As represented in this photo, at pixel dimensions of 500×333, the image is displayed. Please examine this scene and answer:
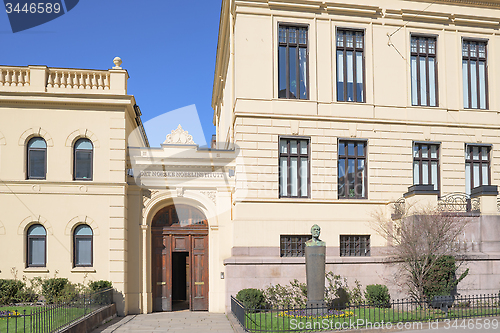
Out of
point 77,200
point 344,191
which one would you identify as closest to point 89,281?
point 77,200

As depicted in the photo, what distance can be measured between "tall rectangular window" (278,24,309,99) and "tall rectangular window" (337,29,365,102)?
1.52 meters

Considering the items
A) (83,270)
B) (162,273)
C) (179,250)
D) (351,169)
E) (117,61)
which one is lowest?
(162,273)

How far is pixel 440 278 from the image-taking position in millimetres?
17719

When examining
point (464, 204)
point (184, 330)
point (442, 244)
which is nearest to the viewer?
point (184, 330)

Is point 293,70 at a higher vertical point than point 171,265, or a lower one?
higher

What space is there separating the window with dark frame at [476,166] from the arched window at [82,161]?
15.8 metres

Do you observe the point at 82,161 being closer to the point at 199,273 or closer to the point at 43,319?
the point at 199,273

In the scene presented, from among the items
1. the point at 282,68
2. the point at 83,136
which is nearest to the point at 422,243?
the point at 282,68

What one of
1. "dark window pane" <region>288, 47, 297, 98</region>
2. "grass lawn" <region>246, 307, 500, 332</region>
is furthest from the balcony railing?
"dark window pane" <region>288, 47, 297, 98</region>

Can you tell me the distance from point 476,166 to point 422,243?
21.9 feet

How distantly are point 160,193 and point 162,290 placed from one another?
4.07m

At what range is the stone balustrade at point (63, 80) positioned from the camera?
20.6 metres

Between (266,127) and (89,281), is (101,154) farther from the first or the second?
(266,127)

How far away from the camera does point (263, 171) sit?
20.4 m
